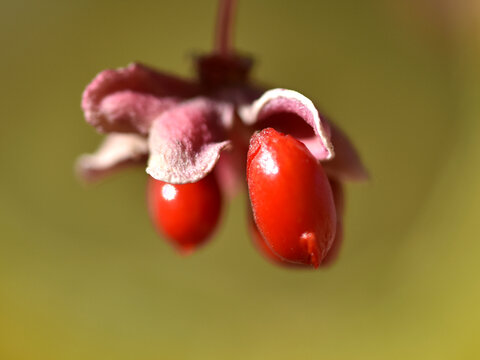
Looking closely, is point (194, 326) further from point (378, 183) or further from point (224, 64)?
point (224, 64)

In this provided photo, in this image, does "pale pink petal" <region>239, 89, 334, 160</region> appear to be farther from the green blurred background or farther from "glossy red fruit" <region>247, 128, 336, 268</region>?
the green blurred background

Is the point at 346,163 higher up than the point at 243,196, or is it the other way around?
the point at 243,196

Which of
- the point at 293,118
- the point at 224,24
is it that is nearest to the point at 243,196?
the point at 224,24

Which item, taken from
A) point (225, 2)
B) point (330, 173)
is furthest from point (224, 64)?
point (330, 173)

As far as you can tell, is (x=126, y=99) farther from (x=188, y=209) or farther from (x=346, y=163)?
(x=346, y=163)

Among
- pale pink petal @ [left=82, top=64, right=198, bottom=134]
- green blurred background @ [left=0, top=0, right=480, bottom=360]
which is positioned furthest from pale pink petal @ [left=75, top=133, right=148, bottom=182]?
green blurred background @ [left=0, top=0, right=480, bottom=360]
